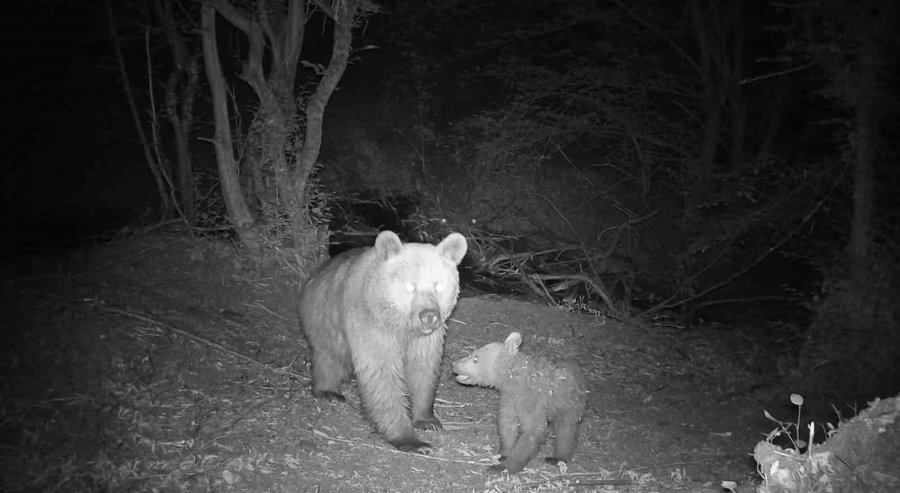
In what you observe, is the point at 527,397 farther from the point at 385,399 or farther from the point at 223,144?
the point at 223,144

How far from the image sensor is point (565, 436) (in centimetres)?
543

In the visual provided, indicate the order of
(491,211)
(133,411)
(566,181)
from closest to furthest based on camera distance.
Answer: (133,411), (491,211), (566,181)

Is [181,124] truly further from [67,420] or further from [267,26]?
[67,420]

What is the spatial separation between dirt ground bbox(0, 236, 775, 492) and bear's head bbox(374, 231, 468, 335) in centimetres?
125

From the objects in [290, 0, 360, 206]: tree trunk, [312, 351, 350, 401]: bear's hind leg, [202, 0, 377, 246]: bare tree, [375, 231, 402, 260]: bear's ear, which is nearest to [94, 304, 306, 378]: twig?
[312, 351, 350, 401]: bear's hind leg

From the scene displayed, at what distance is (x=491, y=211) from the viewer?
1678 centimetres

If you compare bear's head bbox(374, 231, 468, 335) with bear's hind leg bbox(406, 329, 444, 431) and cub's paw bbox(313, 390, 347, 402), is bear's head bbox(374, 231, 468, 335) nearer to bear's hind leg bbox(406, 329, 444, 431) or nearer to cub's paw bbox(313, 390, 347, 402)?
bear's hind leg bbox(406, 329, 444, 431)

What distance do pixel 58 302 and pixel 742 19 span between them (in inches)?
605

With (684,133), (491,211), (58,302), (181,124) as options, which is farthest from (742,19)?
(58,302)

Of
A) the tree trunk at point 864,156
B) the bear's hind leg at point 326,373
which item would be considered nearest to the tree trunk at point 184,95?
the bear's hind leg at point 326,373

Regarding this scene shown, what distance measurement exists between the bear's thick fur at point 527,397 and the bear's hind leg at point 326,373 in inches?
52.5

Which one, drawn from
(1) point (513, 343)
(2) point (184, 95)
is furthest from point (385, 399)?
(2) point (184, 95)

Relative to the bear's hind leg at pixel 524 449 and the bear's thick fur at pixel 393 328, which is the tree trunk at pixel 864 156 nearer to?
the bear's hind leg at pixel 524 449

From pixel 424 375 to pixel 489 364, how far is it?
0.73 meters
